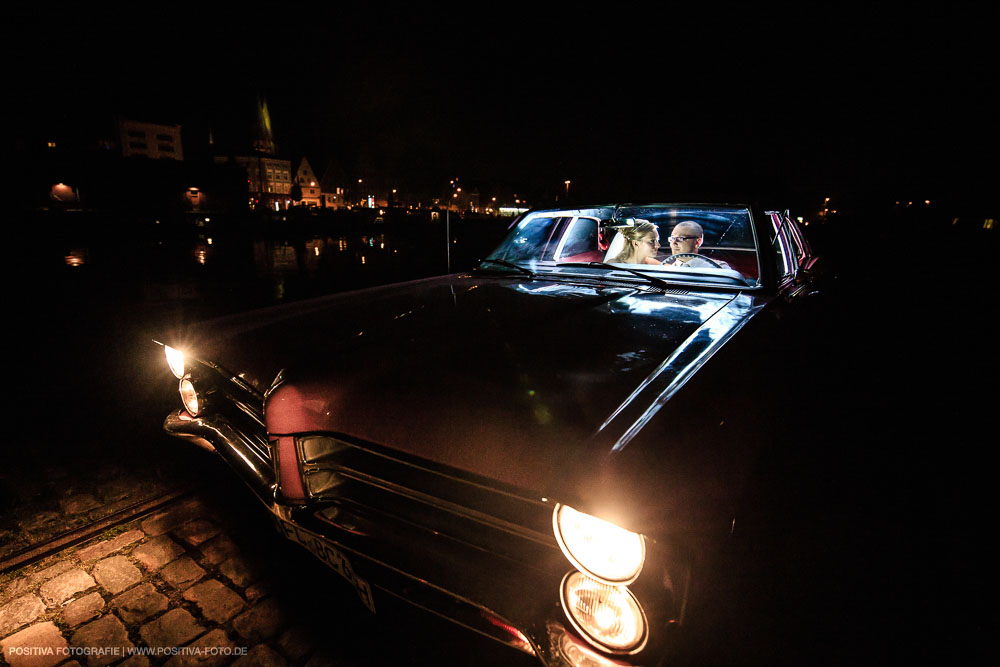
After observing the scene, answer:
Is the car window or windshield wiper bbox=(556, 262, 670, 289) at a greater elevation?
the car window

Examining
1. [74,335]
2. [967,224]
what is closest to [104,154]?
[74,335]

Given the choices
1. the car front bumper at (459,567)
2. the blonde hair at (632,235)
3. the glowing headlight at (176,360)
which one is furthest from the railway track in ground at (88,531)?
the blonde hair at (632,235)

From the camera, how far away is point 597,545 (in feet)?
3.55

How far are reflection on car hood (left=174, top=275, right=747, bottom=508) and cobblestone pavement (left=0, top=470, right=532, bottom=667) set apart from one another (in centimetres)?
62

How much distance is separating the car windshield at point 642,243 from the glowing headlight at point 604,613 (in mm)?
1883

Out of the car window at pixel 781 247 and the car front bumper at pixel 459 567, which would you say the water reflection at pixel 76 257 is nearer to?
the car front bumper at pixel 459 567

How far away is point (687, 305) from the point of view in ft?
7.15

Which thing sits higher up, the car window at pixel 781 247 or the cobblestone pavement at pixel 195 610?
the car window at pixel 781 247

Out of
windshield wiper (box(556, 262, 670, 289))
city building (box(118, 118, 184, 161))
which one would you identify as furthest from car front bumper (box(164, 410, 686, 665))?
city building (box(118, 118, 184, 161))

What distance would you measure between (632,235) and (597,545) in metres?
2.66

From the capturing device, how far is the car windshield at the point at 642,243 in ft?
8.92

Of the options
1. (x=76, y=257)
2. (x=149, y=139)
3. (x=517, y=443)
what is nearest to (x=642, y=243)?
(x=517, y=443)

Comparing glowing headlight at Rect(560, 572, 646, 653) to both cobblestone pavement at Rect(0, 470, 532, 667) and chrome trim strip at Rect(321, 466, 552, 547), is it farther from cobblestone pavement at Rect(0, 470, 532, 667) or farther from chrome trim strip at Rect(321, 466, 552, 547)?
cobblestone pavement at Rect(0, 470, 532, 667)

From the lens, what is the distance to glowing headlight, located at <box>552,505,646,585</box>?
3.45 feet
